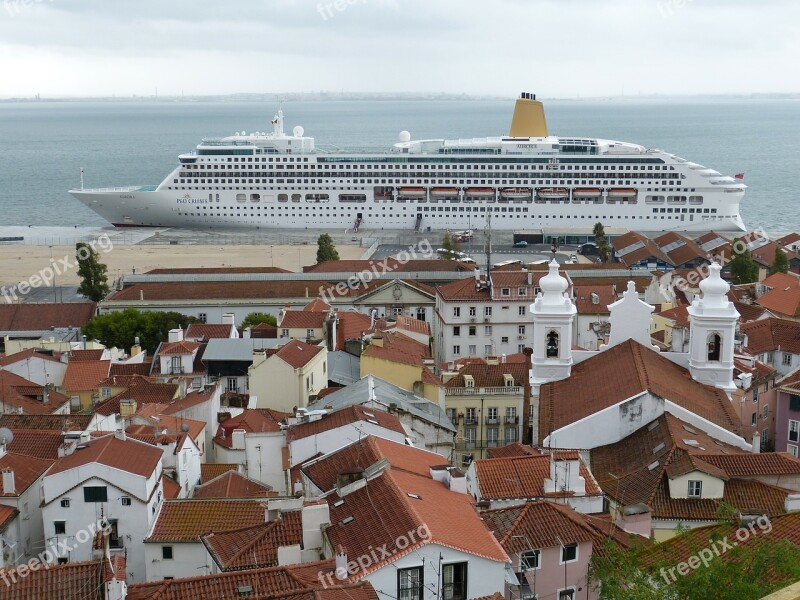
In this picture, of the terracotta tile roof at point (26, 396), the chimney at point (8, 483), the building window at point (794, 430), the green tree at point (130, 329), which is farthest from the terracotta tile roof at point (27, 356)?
the building window at point (794, 430)

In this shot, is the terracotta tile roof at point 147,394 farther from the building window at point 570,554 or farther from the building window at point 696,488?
the building window at point 570,554

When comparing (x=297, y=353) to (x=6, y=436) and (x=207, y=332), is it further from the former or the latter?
(x=6, y=436)

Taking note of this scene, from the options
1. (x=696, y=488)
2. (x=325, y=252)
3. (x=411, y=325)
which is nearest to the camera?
(x=696, y=488)

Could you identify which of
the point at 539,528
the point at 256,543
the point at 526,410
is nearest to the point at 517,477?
the point at 539,528

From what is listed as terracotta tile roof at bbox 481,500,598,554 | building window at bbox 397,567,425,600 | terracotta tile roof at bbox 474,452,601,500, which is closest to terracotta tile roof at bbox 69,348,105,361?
terracotta tile roof at bbox 474,452,601,500

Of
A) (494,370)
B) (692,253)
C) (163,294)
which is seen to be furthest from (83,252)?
(494,370)
